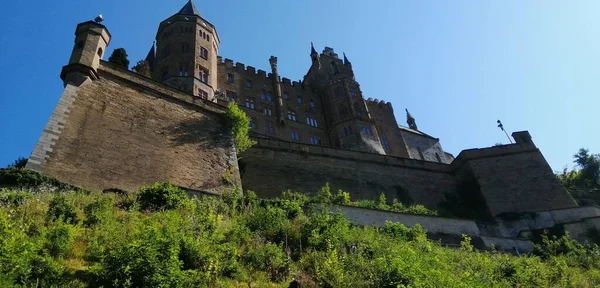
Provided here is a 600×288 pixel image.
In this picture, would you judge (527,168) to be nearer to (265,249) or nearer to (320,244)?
(320,244)

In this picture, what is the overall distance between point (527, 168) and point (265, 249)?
28.3m

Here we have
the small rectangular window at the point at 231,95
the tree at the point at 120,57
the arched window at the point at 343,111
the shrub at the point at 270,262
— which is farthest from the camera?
the arched window at the point at 343,111

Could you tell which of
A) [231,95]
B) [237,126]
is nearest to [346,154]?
[237,126]

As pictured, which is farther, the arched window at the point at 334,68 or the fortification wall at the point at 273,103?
the arched window at the point at 334,68

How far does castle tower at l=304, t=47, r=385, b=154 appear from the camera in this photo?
1802 inches

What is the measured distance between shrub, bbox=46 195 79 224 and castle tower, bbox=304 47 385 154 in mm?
31890

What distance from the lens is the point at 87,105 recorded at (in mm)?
Answer: 22328

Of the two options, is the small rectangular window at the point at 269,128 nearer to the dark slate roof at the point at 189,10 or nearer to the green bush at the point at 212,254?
the dark slate roof at the point at 189,10

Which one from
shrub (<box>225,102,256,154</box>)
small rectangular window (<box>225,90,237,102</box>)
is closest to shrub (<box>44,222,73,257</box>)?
shrub (<box>225,102,256,154</box>)

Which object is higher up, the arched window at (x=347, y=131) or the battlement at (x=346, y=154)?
the arched window at (x=347, y=131)

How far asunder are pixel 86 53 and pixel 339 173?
1673 cm

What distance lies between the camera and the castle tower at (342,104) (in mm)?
45781

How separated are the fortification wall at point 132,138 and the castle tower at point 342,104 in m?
20.3

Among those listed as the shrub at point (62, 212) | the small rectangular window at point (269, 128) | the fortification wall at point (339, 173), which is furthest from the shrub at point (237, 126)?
the small rectangular window at point (269, 128)
